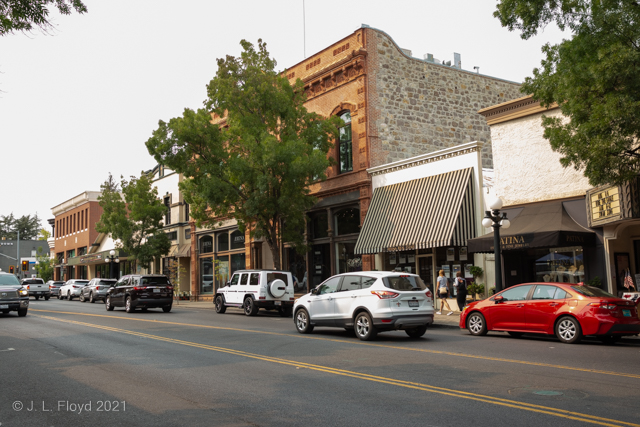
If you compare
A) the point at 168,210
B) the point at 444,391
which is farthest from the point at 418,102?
the point at 168,210

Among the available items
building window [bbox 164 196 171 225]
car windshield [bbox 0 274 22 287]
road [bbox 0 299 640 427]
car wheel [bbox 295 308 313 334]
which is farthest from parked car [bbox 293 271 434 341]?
building window [bbox 164 196 171 225]

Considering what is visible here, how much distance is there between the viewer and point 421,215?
22922 mm

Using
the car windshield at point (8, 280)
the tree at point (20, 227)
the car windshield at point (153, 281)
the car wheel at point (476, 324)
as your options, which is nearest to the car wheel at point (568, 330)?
the car wheel at point (476, 324)

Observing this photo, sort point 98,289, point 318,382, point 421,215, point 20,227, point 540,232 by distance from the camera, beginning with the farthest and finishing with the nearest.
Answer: point 20,227
point 98,289
point 421,215
point 540,232
point 318,382

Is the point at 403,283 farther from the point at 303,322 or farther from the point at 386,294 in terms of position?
the point at 303,322

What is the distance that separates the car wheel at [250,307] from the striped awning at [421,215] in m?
5.07

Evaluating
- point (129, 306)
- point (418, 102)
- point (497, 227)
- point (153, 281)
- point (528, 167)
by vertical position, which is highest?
point (418, 102)

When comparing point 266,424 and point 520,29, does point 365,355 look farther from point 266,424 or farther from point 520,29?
point 520,29

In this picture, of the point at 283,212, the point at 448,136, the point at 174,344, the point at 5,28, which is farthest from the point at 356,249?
the point at 5,28

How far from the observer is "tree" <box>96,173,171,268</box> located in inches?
1610

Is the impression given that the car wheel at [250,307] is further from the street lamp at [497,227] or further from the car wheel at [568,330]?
→ the car wheel at [568,330]

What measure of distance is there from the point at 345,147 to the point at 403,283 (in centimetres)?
1515

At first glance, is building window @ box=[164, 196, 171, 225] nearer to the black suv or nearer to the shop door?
the black suv

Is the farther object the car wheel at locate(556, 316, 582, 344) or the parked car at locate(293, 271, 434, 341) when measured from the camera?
the parked car at locate(293, 271, 434, 341)
